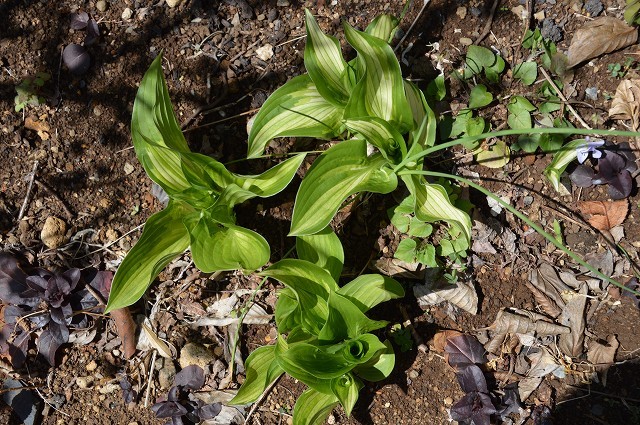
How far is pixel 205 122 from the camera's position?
2902 millimetres

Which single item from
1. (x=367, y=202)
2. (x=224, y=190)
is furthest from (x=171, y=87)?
(x=367, y=202)

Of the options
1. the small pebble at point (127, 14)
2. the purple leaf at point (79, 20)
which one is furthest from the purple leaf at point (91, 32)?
the small pebble at point (127, 14)

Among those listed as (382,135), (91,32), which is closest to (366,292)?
(382,135)

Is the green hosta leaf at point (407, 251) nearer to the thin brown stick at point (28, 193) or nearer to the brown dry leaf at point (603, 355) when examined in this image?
the brown dry leaf at point (603, 355)

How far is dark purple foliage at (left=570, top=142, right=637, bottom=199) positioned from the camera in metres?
2.70

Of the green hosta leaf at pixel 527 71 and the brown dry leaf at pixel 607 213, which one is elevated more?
the green hosta leaf at pixel 527 71

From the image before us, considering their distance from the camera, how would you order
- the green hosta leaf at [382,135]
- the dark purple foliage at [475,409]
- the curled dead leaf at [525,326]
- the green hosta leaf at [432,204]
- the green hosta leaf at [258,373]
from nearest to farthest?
the green hosta leaf at [382,135] → the green hosta leaf at [432,204] → the green hosta leaf at [258,373] → the dark purple foliage at [475,409] → the curled dead leaf at [525,326]

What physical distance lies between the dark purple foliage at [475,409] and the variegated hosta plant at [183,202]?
109cm

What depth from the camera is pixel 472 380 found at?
267 centimetres

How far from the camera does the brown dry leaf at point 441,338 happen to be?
9.09 ft

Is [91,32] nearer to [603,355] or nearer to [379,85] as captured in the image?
[379,85]

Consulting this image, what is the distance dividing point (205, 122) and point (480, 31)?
1392 millimetres

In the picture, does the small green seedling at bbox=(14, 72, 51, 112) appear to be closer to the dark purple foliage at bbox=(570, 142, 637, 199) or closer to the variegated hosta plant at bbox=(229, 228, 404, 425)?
the variegated hosta plant at bbox=(229, 228, 404, 425)

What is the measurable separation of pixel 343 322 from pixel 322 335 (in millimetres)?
100
